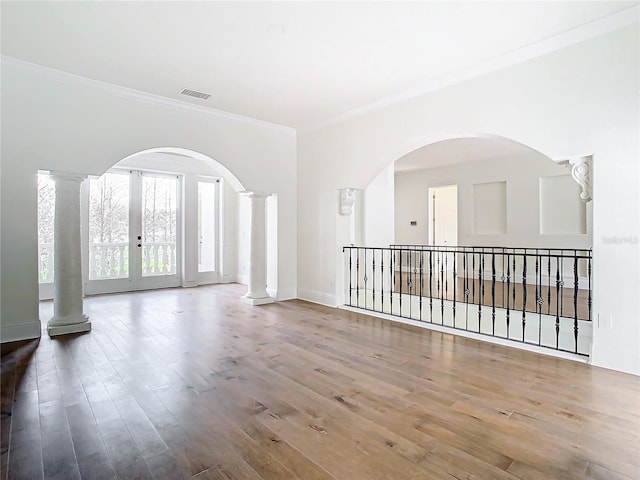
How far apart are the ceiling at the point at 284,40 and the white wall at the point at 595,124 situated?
0.23m

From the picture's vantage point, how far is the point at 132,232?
7668mm

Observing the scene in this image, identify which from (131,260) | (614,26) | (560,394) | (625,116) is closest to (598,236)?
(625,116)

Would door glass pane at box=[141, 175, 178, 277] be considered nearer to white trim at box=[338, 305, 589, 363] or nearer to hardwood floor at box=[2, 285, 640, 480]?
hardwood floor at box=[2, 285, 640, 480]

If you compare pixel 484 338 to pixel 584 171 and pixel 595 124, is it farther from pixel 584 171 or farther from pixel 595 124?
pixel 595 124

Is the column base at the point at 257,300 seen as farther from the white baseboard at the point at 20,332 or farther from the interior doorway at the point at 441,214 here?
the interior doorway at the point at 441,214

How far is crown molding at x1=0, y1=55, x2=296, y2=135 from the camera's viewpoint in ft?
13.3

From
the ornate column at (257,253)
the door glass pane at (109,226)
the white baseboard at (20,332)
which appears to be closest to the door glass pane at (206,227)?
the door glass pane at (109,226)

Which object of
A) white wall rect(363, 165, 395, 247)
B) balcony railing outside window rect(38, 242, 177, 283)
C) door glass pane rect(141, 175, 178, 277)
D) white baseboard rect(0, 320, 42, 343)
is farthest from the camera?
door glass pane rect(141, 175, 178, 277)

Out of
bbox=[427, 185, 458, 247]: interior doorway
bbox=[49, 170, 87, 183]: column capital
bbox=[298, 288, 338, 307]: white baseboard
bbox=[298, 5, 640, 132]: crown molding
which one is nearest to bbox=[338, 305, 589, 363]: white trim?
bbox=[298, 288, 338, 307]: white baseboard

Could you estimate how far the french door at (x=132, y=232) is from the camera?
→ 288 inches

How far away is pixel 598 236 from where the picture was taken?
328 centimetres

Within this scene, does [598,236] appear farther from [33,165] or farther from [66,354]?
[33,165]

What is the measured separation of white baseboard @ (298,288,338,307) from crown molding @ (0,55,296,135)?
286 centimetres

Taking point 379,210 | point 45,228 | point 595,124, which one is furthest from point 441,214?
point 45,228
